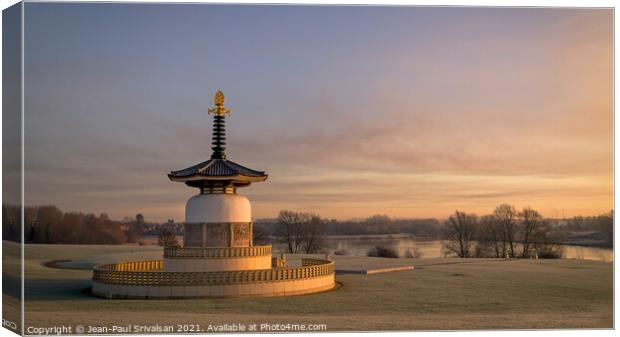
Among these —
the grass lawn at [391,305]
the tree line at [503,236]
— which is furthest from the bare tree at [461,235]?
the grass lawn at [391,305]

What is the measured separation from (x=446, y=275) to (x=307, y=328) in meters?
12.6

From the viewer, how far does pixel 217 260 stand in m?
25.6

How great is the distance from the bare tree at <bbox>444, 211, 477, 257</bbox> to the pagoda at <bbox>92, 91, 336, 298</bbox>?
25.9m

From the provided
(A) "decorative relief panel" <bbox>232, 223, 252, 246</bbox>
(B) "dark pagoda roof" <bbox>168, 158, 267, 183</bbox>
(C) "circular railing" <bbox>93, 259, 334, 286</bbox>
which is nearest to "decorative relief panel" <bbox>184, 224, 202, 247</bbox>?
(A) "decorative relief panel" <bbox>232, 223, 252, 246</bbox>

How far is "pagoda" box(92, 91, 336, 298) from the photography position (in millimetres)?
23391

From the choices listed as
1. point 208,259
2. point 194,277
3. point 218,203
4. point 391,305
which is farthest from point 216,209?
point 391,305

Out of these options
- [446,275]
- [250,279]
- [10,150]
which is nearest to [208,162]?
[250,279]

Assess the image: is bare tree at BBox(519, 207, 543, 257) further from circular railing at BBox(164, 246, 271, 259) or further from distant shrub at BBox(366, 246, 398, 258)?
circular railing at BBox(164, 246, 271, 259)

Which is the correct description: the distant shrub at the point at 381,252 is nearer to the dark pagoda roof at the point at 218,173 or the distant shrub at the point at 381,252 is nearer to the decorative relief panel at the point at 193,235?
the dark pagoda roof at the point at 218,173

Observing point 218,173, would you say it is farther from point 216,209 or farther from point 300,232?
point 300,232

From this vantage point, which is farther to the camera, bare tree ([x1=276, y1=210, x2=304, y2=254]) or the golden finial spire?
bare tree ([x1=276, y1=210, x2=304, y2=254])

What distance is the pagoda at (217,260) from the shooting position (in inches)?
921

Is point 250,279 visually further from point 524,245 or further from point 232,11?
point 524,245

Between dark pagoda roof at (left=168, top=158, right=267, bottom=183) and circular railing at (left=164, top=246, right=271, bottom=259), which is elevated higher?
dark pagoda roof at (left=168, top=158, right=267, bottom=183)
